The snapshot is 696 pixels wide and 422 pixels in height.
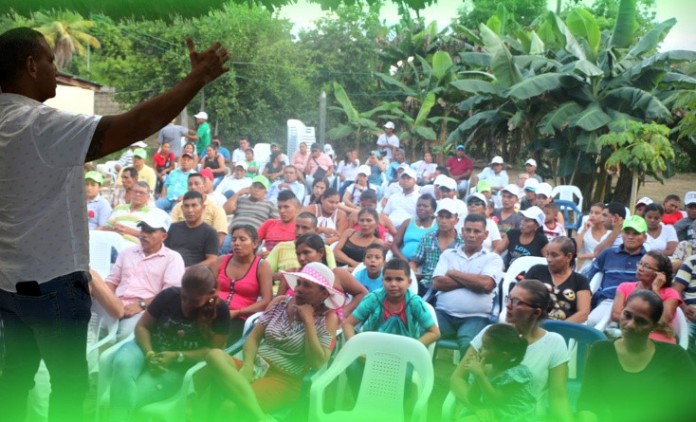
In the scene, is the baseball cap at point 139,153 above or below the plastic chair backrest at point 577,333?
below

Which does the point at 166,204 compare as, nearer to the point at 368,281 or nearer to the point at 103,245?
the point at 103,245

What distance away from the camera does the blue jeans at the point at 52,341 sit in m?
1.72

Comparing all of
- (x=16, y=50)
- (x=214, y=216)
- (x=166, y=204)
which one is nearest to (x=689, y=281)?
(x=214, y=216)

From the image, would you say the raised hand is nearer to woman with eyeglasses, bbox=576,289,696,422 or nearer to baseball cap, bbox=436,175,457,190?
woman with eyeglasses, bbox=576,289,696,422

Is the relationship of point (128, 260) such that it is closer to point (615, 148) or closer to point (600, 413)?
point (600, 413)

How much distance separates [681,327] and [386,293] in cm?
142

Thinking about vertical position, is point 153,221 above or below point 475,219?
below

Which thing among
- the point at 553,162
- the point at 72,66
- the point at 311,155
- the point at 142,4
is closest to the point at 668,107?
the point at 553,162

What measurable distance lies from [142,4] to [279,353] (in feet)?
5.09

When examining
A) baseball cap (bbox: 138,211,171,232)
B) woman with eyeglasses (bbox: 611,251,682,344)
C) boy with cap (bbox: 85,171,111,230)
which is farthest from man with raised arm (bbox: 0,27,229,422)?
boy with cap (bbox: 85,171,111,230)

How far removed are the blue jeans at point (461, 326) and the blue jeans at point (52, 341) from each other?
8.36 feet

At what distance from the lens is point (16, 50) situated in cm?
173

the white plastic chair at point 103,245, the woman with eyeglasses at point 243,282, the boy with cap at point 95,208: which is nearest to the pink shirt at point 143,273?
the woman with eyeglasses at point 243,282

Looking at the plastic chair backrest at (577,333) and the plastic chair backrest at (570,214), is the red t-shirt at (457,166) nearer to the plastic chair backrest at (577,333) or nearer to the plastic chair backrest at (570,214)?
the plastic chair backrest at (570,214)
